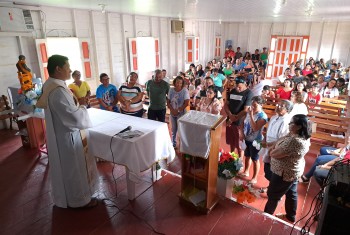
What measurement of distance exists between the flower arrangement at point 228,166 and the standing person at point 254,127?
21.9 inches

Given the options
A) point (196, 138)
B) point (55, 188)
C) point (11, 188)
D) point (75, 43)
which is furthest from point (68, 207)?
point (75, 43)

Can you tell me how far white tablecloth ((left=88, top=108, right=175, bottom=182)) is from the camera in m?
2.78

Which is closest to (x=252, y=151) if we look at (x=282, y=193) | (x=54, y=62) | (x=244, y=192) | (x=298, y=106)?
(x=244, y=192)

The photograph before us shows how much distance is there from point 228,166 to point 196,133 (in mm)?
806

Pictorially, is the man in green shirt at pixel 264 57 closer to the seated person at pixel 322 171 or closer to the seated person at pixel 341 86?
the seated person at pixel 341 86

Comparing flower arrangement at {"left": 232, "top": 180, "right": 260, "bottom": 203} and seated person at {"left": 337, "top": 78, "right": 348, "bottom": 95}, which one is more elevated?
seated person at {"left": 337, "top": 78, "right": 348, "bottom": 95}

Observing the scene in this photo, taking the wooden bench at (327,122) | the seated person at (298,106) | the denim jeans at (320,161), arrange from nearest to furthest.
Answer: the denim jeans at (320,161) → the seated person at (298,106) → the wooden bench at (327,122)

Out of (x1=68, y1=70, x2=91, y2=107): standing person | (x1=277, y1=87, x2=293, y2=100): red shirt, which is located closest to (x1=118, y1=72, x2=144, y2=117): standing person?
(x1=68, y1=70, x2=91, y2=107): standing person

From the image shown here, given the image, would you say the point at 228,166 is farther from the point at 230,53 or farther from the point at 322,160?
the point at 230,53

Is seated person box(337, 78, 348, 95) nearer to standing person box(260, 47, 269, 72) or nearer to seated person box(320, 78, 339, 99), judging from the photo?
seated person box(320, 78, 339, 99)

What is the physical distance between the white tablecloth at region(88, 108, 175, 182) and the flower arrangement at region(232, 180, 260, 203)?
1138mm

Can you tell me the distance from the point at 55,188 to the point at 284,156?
8.90 feet

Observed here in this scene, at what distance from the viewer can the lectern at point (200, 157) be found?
268 centimetres

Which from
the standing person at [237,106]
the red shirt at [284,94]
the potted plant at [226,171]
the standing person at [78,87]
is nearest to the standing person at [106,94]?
the standing person at [78,87]
